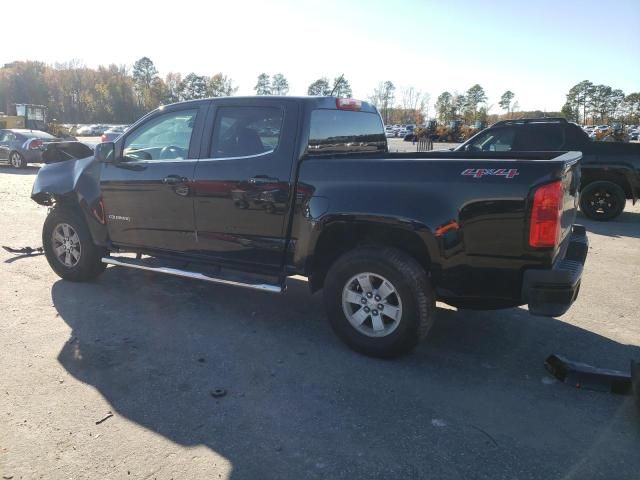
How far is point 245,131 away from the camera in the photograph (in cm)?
445

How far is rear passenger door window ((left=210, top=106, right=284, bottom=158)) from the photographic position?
4281mm

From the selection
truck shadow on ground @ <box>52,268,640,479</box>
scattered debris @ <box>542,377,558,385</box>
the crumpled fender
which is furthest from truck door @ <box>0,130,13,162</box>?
scattered debris @ <box>542,377,558,385</box>

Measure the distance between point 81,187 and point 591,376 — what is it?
496cm

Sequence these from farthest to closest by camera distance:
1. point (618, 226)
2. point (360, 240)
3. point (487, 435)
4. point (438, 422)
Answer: point (618, 226), point (360, 240), point (438, 422), point (487, 435)

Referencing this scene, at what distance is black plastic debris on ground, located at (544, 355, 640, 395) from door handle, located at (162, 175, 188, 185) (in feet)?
11.1

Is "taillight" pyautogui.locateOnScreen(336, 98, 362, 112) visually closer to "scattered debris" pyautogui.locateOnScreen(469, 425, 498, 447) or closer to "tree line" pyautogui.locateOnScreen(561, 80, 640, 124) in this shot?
"scattered debris" pyautogui.locateOnScreen(469, 425, 498, 447)

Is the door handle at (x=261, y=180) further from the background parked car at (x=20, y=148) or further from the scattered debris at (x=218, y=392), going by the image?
the background parked car at (x=20, y=148)

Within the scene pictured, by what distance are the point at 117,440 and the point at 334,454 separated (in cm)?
122

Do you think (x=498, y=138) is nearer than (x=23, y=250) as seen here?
No

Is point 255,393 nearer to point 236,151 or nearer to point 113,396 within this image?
point 113,396

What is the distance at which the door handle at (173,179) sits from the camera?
15.0 ft

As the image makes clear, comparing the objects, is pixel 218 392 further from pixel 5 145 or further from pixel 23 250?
pixel 5 145

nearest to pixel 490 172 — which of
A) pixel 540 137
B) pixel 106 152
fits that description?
pixel 106 152

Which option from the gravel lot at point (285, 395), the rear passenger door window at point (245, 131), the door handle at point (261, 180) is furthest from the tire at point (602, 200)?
the door handle at point (261, 180)
